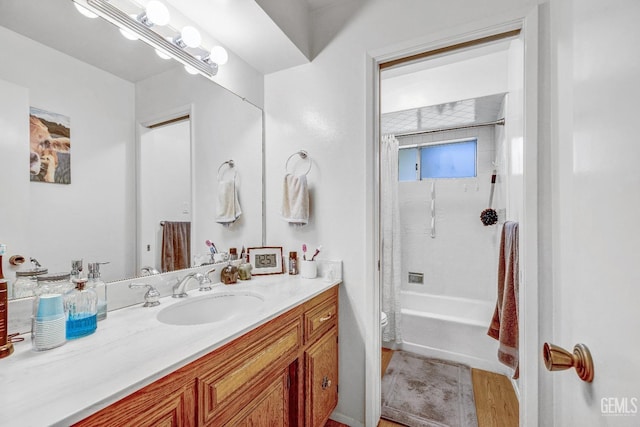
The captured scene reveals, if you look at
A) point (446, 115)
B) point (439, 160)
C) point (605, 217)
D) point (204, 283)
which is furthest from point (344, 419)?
point (439, 160)

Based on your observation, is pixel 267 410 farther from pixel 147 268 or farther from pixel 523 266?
pixel 523 266

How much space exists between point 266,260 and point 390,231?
144cm

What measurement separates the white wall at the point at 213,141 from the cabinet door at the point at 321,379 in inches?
31.1

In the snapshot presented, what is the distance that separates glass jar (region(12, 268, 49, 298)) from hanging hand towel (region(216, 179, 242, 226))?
830 millimetres

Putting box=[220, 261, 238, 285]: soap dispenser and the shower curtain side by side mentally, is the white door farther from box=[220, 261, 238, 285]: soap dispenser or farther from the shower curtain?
the shower curtain

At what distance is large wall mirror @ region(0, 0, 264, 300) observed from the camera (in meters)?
0.88

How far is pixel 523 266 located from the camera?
1281 mm

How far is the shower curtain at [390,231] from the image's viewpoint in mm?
2646

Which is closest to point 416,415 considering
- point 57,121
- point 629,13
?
point 629,13

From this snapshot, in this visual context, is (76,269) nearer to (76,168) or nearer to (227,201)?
(76,168)

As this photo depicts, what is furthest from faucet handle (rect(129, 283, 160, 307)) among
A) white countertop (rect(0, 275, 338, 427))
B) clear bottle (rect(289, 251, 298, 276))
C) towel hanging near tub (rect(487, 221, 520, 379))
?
towel hanging near tub (rect(487, 221, 520, 379))

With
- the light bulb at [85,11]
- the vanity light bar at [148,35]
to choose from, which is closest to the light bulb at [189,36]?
the vanity light bar at [148,35]

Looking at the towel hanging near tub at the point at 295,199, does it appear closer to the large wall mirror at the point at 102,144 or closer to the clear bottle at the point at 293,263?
the clear bottle at the point at 293,263

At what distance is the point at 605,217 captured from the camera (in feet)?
1.51
